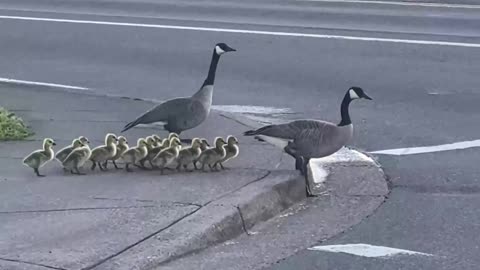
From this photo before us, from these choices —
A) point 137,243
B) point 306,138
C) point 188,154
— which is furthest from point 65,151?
point 137,243

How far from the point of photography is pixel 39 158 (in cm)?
908

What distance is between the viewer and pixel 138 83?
1462cm

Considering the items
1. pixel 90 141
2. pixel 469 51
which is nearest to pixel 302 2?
pixel 469 51

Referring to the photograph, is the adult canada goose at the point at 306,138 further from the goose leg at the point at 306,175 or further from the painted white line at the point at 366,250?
the painted white line at the point at 366,250

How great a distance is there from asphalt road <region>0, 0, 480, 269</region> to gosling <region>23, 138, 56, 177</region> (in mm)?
2668

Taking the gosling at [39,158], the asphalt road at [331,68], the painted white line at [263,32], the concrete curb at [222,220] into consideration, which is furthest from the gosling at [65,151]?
the painted white line at [263,32]

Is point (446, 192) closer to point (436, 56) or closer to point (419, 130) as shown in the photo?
point (419, 130)

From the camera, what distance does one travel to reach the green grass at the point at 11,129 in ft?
34.3

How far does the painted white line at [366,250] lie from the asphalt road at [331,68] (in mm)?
104

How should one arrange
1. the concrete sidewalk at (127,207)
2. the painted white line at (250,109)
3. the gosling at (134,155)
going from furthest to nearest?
1. the painted white line at (250,109)
2. the gosling at (134,155)
3. the concrete sidewalk at (127,207)

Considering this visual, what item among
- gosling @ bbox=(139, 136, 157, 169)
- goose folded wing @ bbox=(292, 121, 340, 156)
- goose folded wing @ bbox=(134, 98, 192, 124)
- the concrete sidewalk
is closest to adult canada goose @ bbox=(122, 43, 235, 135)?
goose folded wing @ bbox=(134, 98, 192, 124)

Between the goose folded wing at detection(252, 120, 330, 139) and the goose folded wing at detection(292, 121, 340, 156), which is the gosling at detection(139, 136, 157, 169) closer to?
the goose folded wing at detection(252, 120, 330, 139)

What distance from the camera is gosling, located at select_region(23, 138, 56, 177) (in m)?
9.05

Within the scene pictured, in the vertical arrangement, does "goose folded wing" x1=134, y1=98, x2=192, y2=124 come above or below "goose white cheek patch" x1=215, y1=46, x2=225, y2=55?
below
